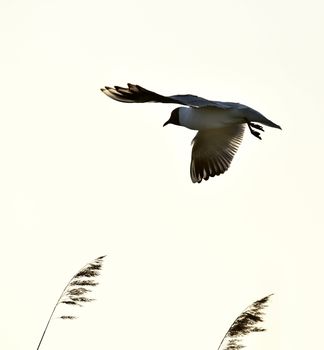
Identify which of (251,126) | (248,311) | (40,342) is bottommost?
(40,342)

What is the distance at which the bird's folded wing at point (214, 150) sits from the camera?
902cm

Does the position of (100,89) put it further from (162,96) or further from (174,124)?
(174,124)

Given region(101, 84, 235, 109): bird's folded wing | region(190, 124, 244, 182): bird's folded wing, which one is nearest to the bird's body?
region(190, 124, 244, 182): bird's folded wing

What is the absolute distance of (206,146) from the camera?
29.9 ft

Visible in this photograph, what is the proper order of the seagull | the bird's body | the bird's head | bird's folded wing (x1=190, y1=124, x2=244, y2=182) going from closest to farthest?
the seagull < the bird's body < the bird's head < bird's folded wing (x1=190, y1=124, x2=244, y2=182)

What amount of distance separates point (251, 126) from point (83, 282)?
A: 3.21 metres

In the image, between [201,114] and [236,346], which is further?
[201,114]

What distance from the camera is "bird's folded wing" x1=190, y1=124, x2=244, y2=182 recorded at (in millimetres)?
9016

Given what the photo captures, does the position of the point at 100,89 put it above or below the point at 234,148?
below

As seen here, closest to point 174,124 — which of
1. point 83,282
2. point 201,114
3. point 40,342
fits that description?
point 201,114

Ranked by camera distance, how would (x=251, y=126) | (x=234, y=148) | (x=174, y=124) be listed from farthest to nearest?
(x=234, y=148), (x=174, y=124), (x=251, y=126)

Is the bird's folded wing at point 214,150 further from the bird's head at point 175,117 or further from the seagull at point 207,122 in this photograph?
the bird's head at point 175,117

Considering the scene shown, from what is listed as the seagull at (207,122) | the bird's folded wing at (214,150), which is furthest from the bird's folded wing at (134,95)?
the bird's folded wing at (214,150)

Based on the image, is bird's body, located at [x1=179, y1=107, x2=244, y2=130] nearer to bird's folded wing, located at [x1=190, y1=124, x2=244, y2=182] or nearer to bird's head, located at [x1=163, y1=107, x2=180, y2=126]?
bird's head, located at [x1=163, y1=107, x2=180, y2=126]
